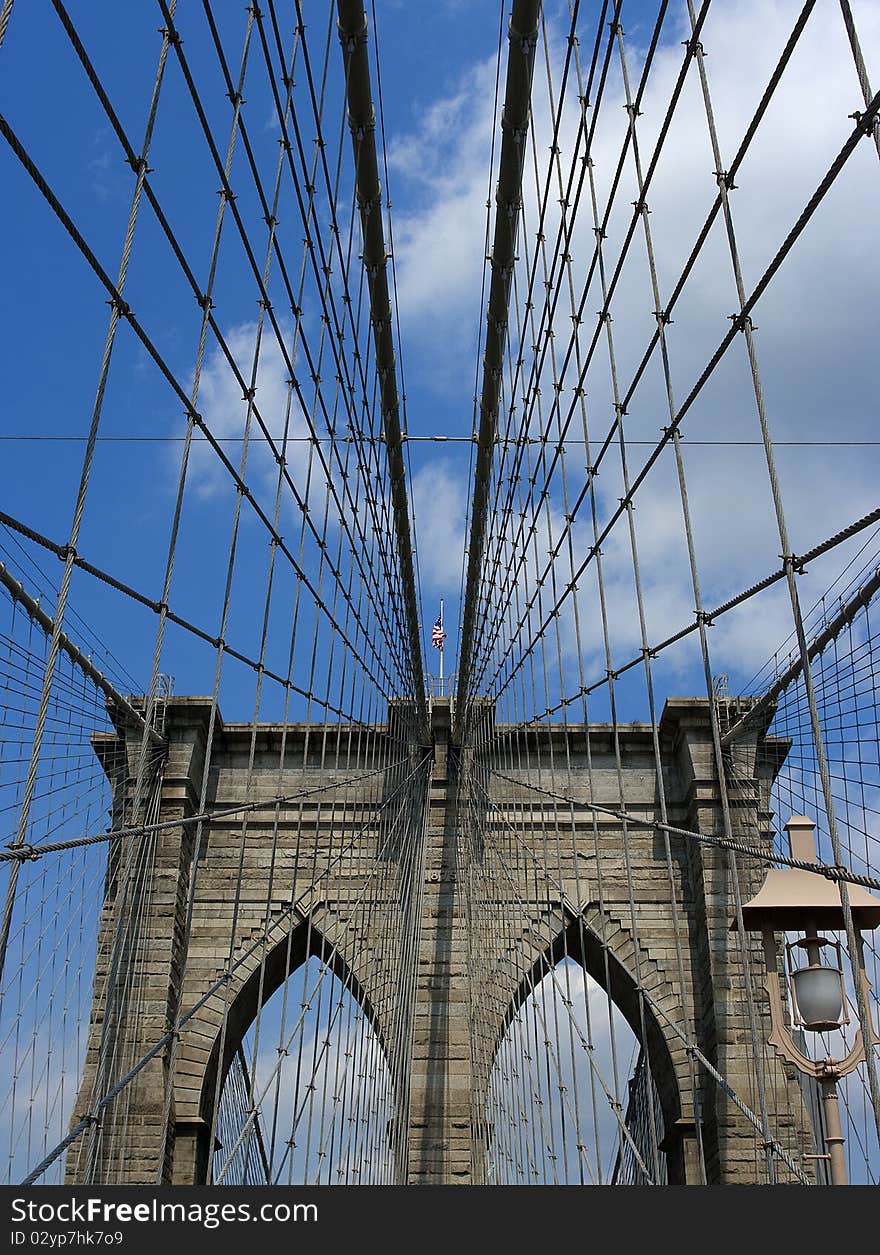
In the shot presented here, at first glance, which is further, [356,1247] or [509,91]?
[509,91]

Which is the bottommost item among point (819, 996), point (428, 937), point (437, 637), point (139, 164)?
point (819, 996)

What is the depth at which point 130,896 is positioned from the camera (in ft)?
41.0

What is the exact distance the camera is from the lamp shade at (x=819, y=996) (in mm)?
4668

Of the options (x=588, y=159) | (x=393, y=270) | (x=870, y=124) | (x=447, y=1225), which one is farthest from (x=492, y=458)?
(x=447, y=1225)

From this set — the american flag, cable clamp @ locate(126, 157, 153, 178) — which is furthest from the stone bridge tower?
cable clamp @ locate(126, 157, 153, 178)

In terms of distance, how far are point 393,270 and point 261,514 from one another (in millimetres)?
4229

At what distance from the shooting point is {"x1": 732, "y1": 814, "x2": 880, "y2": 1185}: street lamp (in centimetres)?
462

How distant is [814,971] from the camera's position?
4684 millimetres

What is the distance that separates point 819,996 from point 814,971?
0.31 feet

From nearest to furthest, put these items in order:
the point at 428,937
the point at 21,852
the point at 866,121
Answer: the point at 866,121 < the point at 21,852 < the point at 428,937

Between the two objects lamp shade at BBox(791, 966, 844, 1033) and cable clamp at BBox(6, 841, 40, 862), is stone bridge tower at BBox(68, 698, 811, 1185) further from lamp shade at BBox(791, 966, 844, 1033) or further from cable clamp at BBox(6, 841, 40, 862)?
cable clamp at BBox(6, 841, 40, 862)

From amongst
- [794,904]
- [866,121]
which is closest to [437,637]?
[794,904]

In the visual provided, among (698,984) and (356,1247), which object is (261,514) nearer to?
(356,1247)

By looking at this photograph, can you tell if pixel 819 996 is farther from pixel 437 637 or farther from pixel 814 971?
pixel 437 637
